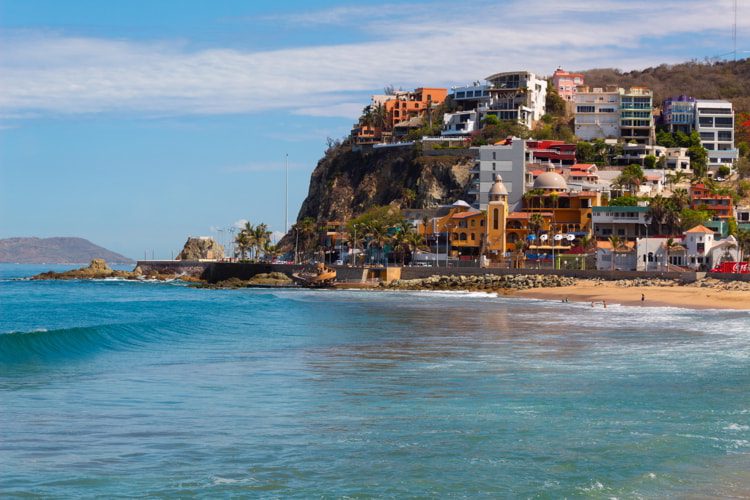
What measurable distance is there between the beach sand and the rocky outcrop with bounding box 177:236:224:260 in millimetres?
66272

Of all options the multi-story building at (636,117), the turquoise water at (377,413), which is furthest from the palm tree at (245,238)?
the turquoise water at (377,413)

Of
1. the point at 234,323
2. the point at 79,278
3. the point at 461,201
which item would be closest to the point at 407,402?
the point at 234,323

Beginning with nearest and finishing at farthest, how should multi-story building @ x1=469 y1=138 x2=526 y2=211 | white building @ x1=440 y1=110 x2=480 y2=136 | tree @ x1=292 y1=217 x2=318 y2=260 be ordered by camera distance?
multi-story building @ x1=469 y1=138 x2=526 y2=211
tree @ x1=292 y1=217 x2=318 y2=260
white building @ x1=440 y1=110 x2=480 y2=136

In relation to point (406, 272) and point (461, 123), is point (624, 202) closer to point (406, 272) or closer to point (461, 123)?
point (406, 272)

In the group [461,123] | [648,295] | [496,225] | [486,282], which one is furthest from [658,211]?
[461,123]

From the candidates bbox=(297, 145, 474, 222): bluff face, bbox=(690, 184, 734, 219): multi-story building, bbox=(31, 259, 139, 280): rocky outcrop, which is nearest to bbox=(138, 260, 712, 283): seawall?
bbox=(31, 259, 139, 280): rocky outcrop

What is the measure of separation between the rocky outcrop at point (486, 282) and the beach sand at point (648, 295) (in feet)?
5.13

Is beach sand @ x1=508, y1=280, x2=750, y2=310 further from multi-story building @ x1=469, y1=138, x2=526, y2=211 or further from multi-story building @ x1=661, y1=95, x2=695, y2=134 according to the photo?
multi-story building @ x1=661, y1=95, x2=695, y2=134

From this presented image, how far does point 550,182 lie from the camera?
320ft

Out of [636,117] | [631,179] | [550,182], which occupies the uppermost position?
[636,117]

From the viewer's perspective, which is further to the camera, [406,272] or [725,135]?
[725,135]

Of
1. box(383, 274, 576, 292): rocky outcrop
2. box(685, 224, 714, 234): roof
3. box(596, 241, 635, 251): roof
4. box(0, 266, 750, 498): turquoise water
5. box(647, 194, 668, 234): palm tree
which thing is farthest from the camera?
box(647, 194, 668, 234): palm tree

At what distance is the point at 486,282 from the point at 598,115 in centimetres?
4973

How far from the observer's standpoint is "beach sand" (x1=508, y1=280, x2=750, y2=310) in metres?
58.7
